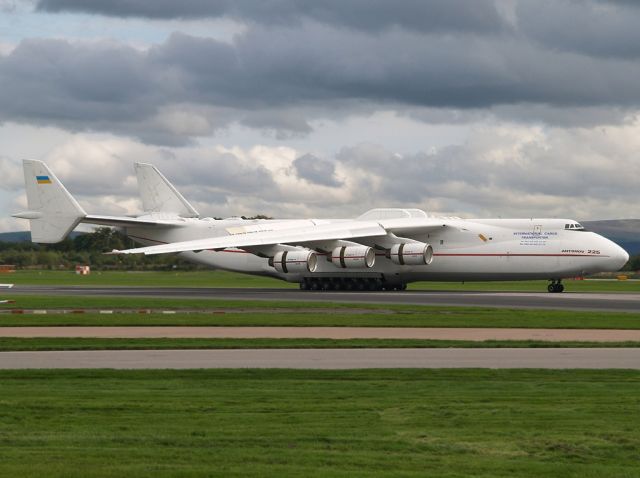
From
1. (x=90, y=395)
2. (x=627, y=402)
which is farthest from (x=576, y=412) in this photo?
(x=90, y=395)

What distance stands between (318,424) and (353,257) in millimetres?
42465

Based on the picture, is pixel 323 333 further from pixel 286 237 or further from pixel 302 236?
pixel 286 237

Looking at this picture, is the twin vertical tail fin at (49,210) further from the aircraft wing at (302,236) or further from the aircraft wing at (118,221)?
the aircraft wing at (302,236)

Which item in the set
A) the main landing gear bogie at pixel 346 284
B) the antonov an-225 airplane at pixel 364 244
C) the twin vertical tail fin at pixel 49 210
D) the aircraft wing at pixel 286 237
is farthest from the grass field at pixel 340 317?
the twin vertical tail fin at pixel 49 210

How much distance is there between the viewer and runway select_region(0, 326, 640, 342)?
2550 cm

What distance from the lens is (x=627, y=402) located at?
14383mm

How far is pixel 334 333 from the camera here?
26.9 metres

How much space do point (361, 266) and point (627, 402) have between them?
4083 centimetres

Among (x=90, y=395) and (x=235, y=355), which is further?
(x=235, y=355)

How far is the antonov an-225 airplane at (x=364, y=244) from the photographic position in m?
→ 52.9

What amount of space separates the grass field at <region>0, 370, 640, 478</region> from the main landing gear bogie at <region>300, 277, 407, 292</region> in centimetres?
3953

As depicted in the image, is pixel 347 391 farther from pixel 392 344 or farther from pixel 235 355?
pixel 392 344

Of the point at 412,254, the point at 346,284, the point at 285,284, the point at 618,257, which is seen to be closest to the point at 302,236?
the point at 346,284

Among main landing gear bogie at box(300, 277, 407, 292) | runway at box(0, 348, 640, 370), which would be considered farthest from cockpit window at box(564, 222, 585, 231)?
runway at box(0, 348, 640, 370)
